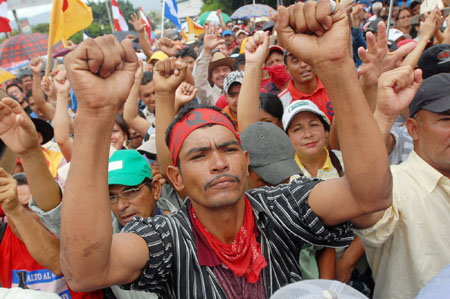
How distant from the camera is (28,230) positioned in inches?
76.7

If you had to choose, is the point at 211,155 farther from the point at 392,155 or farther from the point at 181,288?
the point at 392,155

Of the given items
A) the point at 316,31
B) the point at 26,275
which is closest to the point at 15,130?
the point at 26,275

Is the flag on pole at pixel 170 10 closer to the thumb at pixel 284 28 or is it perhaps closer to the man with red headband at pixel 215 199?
the man with red headband at pixel 215 199

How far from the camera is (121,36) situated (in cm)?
1102

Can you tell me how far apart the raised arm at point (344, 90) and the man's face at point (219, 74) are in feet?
13.6

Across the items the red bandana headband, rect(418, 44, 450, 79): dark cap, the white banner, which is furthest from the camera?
the white banner

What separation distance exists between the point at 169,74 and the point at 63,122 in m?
1.63

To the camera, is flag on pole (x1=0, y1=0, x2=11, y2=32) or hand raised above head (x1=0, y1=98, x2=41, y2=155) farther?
flag on pole (x1=0, y1=0, x2=11, y2=32)

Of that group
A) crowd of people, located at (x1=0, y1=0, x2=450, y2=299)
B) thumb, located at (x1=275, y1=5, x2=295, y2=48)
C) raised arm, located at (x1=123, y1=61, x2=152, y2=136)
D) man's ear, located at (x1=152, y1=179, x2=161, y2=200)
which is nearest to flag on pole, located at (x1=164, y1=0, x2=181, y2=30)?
raised arm, located at (x1=123, y1=61, x2=152, y2=136)

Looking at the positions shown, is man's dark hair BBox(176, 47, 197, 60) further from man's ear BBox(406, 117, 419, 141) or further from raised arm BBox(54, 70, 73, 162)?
man's ear BBox(406, 117, 419, 141)

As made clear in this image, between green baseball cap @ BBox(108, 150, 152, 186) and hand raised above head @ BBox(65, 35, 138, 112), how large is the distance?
1123mm

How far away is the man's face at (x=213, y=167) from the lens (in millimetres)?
1630

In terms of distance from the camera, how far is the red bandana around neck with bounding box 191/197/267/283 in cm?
156

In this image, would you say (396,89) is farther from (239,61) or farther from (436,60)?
(239,61)
